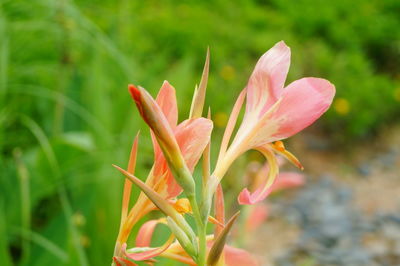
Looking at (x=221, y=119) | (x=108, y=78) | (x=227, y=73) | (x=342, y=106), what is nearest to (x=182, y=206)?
(x=108, y=78)

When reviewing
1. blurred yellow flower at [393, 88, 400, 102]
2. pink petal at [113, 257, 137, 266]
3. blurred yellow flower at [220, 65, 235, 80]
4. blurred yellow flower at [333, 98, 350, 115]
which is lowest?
blurred yellow flower at [393, 88, 400, 102]

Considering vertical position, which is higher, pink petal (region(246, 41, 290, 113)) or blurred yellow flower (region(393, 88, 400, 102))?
pink petal (region(246, 41, 290, 113))

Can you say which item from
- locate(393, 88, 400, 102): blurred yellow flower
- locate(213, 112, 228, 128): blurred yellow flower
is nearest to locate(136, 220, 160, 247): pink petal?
locate(213, 112, 228, 128): blurred yellow flower

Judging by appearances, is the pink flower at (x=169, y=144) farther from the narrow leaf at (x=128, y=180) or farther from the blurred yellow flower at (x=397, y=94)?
the blurred yellow flower at (x=397, y=94)

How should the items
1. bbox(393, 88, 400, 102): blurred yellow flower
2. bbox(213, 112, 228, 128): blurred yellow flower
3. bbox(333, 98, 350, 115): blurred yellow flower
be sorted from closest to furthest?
1. bbox(213, 112, 228, 128): blurred yellow flower
2. bbox(333, 98, 350, 115): blurred yellow flower
3. bbox(393, 88, 400, 102): blurred yellow flower

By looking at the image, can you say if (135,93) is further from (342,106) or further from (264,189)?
(342,106)

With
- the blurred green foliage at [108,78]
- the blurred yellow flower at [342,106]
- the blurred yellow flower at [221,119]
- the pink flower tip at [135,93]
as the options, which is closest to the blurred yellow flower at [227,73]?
the blurred green foliage at [108,78]

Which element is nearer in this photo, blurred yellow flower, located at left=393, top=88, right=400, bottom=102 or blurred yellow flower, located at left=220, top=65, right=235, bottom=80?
blurred yellow flower, located at left=220, top=65, right=235, bottom=80

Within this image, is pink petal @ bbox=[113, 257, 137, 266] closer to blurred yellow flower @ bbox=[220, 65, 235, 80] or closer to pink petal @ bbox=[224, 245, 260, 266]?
pink petal @ bbox=[224, 245, 260, 266]
